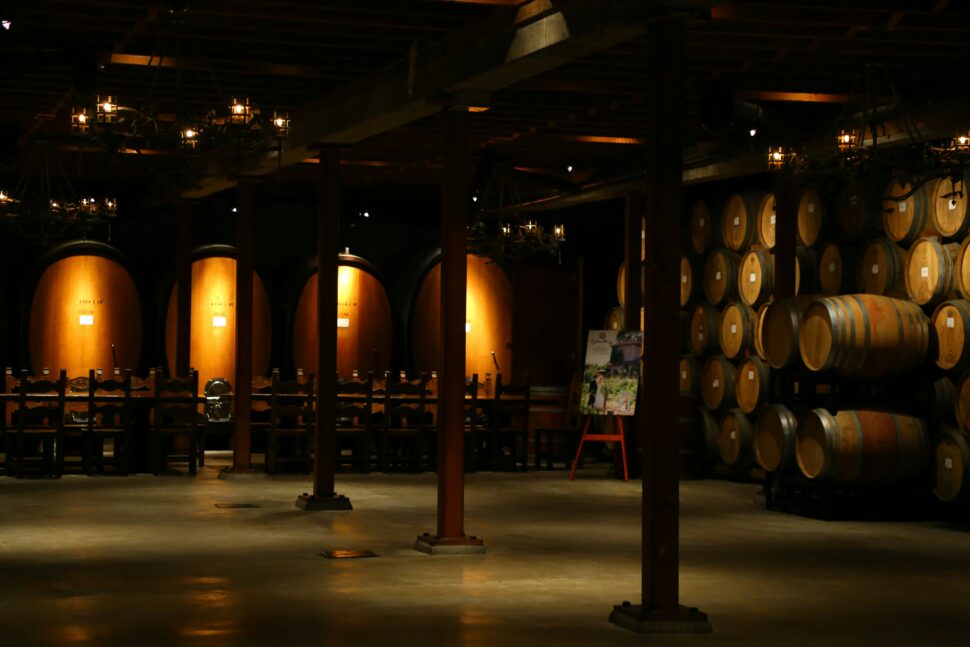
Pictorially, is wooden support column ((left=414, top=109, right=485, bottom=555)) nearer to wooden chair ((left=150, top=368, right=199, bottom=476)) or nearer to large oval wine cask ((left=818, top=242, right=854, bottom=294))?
large oval wine cask ((left=818, top=242, right=854, bottom=294))

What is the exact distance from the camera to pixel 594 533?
1046 cm

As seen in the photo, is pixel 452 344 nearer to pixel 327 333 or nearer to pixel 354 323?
pixel 327 333

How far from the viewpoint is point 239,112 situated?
843cm

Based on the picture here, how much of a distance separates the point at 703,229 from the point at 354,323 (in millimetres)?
4564

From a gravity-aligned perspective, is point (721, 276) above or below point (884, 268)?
above

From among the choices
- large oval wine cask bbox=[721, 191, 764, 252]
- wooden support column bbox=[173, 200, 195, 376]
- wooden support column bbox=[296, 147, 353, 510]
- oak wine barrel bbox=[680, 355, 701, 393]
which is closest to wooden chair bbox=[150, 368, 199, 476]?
wooden support column bbox=[173, 200, 195, 376]

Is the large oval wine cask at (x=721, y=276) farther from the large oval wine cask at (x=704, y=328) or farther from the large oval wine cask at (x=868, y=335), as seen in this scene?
the large oval wine cask at (x=868, y=335)

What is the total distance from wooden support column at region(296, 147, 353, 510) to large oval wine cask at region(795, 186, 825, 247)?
14.3 ft

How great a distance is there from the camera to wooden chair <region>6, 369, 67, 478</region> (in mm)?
14008

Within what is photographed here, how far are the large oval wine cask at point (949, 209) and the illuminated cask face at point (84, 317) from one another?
9322mm

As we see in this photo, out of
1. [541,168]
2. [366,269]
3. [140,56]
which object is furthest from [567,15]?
[366,269]

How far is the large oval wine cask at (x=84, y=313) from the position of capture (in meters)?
16.6

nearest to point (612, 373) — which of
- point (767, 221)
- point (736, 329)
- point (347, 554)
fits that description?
point (736, 329)

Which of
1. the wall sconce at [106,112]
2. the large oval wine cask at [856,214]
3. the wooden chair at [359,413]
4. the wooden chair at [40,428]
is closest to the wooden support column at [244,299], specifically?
the wooden chair at [359,413]
